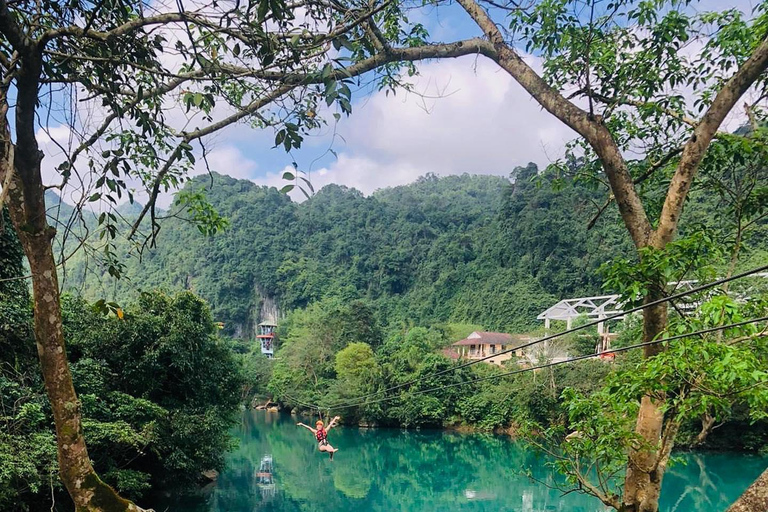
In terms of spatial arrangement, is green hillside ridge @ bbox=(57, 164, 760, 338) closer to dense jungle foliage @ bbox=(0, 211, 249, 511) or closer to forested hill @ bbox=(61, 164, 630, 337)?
forested hill @ bbox=(61, 164, 630, 337)

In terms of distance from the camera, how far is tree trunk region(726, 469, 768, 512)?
4.74 ft

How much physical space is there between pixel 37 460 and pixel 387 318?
2403cm

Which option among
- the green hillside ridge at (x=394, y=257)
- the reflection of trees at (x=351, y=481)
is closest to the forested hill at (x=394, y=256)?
the green hillside ridge at (x=394, y=257)

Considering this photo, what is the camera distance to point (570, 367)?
44.5 ft

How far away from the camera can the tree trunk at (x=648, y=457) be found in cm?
178

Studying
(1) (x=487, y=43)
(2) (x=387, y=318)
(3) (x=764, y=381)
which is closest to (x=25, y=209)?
(1) (x=487, y=43)

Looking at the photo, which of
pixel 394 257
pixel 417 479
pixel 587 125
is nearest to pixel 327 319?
pixel 417 479

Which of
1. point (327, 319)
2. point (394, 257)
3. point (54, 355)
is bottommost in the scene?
point (54, 355)

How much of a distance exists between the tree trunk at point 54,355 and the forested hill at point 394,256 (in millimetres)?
20435

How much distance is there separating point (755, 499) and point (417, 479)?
10410mm

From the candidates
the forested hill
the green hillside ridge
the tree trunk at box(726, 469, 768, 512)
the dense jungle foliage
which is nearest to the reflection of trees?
the dense jungle foliage

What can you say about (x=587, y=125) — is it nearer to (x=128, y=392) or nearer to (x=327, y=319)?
(x=128, y=392)

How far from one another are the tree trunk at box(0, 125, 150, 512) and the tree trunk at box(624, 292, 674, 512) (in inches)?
66.8

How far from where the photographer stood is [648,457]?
181 centimetres
